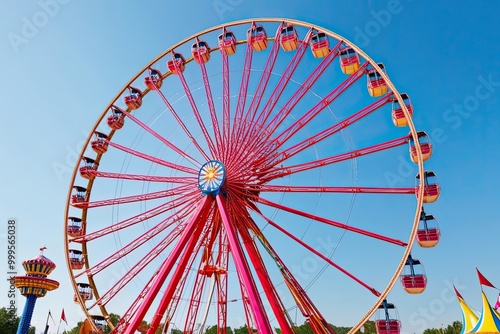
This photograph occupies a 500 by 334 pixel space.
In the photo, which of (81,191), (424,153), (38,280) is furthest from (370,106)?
(38,280)

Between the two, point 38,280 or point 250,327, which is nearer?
point 250,327

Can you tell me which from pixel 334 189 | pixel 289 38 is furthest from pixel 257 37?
pixel 334 189

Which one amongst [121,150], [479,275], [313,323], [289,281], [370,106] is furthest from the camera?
[479,275]

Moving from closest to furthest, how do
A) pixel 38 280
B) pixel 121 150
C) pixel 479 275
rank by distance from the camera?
pixel 121 150 < pixel 479 275 < pixel 38 280

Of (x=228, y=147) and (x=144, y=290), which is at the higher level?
(x=228, y=147)

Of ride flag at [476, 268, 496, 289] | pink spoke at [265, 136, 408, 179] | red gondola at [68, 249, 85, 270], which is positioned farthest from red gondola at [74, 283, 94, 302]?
ride flag at [476, 268, 496, 289]

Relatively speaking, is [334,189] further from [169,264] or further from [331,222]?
[169,264]

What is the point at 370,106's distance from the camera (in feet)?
53.2

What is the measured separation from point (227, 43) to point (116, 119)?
6.75 metres

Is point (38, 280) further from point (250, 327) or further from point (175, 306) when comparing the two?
point (250, 327)

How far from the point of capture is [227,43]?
1980 cm

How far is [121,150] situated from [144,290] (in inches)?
284

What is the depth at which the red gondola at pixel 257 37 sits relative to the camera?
738 inches

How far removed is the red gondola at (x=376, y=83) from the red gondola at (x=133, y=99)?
1149cm
